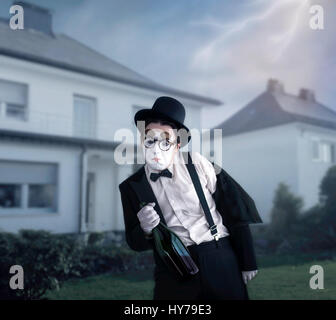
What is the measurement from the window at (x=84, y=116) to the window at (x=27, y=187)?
3.01 ft

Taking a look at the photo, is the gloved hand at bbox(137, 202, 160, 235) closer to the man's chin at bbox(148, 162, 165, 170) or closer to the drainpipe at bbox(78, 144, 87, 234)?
the man's chin at bbox(148, 162, 165, 170)

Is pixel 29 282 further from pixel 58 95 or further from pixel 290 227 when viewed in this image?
pixel 290 227

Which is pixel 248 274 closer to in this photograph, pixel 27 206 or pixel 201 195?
pixel 201 195

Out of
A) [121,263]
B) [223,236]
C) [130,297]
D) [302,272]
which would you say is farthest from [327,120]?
[223,236]

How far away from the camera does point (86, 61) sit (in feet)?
24.6

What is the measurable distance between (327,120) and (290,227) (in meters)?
2.25

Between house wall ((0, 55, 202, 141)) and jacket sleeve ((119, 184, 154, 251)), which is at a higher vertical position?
house wall ((0, 55, 202, 141))

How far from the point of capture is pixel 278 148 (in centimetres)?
886

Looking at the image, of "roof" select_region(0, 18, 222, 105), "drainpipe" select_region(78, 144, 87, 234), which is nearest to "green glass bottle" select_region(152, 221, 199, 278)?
"roof" select_region(0, 18, 222, 105)

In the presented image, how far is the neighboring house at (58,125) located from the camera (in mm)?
7086

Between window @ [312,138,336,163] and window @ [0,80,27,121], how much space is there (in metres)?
6.05

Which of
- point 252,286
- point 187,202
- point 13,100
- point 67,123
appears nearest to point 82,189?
point 67,123

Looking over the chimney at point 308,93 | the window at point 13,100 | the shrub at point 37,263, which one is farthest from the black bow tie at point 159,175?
the window at point 13,100

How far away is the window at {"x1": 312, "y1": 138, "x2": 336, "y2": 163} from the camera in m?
8.59
